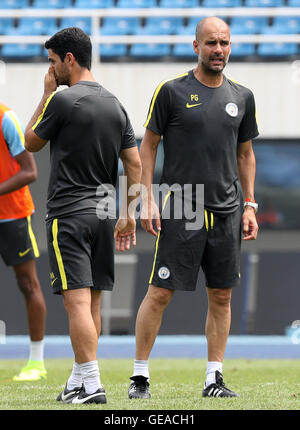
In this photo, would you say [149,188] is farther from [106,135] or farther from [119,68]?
[119,68]

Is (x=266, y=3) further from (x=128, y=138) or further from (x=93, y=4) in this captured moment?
(x=128, y=138)

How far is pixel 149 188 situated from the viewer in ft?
15.8

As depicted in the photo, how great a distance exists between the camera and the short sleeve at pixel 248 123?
4910 mm

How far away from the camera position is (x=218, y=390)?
15.4ft

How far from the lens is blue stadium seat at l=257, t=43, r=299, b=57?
12562 mm

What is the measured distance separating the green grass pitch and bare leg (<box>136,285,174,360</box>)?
0.25 m

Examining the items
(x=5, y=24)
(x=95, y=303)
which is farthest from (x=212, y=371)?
(x=5, y=24)

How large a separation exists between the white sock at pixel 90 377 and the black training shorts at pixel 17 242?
6.47 ft

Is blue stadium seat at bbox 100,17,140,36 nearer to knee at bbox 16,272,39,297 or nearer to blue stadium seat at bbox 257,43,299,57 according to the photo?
blue stadium seat at bbox 257,43,299,57

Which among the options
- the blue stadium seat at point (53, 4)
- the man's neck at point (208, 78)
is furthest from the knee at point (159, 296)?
the blue stadium seat at point (53, 4)

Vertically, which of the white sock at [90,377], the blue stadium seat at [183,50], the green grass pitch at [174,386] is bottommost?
the green grass pitch at [174,386]

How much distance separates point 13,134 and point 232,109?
71.2 inches

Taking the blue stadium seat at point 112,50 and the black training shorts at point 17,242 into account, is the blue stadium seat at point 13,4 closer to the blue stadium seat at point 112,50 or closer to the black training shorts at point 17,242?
the blue stadium seat at point 112,50
